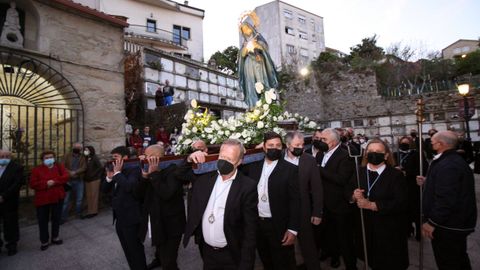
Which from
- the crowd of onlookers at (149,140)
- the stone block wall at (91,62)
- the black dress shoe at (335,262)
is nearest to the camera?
the black dress shoe at (335,262)

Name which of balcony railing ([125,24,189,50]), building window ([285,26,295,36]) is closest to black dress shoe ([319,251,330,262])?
balcony railing ([125,24,189,50])

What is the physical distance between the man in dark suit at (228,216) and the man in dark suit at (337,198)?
170cm

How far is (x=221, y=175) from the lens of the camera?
2.31 m

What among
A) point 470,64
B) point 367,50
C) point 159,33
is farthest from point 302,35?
point 159,33

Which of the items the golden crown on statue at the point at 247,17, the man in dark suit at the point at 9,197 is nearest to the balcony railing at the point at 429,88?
the golden crown on statue at the point at 247,17

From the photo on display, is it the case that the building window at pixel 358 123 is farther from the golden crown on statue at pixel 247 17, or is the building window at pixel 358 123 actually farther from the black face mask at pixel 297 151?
the black face mask at pixel 297 151

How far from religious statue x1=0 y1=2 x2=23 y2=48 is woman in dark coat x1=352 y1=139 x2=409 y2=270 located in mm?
7502

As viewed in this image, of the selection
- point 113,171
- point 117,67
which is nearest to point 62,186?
point 113,171

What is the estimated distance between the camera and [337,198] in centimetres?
351

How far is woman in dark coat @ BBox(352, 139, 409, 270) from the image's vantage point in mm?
2855

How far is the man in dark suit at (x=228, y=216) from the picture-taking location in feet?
7.04

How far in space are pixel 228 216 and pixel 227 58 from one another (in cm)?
2949

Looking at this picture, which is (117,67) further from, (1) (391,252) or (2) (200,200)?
(1) (391,252)

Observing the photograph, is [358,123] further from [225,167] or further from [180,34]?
[180,34]
